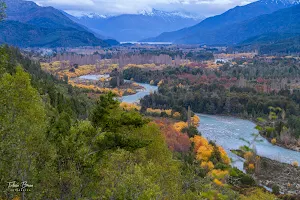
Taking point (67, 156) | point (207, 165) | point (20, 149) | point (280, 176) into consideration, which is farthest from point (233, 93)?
point (20, 149)

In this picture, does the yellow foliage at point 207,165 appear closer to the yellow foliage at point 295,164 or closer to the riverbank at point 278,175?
the riverbank at point 278,175

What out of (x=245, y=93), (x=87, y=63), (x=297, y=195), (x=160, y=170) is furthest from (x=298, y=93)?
(x=87, y=63)

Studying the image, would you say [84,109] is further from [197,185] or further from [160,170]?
[160,170]

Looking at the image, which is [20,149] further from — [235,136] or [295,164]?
[235,136]

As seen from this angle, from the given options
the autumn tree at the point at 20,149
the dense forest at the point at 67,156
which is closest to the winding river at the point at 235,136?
the dense forest at the point at 67,156

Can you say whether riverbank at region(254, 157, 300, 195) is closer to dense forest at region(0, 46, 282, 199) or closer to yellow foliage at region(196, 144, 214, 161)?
yellow foliage at region(196, 144, 214, 161)

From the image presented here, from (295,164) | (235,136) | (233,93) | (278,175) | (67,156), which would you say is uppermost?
(67,156)

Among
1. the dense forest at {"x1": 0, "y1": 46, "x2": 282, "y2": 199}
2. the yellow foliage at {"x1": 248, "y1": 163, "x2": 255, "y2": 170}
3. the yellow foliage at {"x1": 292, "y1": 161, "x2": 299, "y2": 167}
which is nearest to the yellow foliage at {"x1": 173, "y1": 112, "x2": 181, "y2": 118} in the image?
the yellow foliage at {"x1": 292, "y1": 161, "x2": 299, "y2": 167}

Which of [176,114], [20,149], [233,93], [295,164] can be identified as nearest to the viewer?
[20,149]
